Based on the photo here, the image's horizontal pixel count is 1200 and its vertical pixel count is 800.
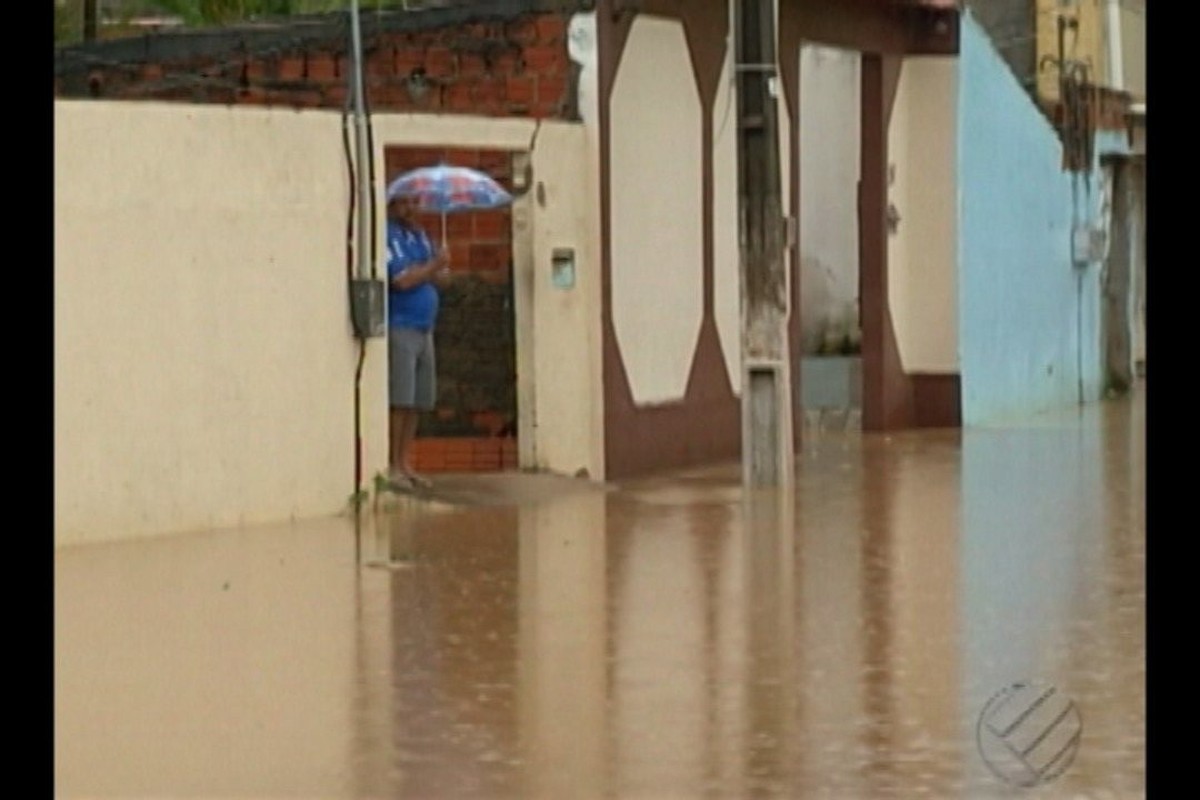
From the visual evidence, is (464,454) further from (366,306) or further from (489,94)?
(366,306)

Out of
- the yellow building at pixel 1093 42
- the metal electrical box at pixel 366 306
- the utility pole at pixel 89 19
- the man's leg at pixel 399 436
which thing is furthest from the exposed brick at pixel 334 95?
the yellow building at pixel 1093 42

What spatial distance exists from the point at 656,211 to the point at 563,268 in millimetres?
1434

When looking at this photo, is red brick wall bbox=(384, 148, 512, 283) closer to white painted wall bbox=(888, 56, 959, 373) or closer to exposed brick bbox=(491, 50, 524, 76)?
exposed brick bbox=(491, 50, 524, 76)

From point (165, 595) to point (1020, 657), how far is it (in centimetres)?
416

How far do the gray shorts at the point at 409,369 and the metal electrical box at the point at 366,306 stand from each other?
434 mm

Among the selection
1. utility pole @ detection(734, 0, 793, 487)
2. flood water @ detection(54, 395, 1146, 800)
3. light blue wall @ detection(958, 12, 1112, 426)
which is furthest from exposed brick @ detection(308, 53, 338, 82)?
light blue wall @ detection(958, 12, 1112, 426)

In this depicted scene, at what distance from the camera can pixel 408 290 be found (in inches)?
722

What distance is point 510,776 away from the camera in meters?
9.68

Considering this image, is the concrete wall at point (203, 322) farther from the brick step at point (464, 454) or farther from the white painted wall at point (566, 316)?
the brick step at point (464, 454)

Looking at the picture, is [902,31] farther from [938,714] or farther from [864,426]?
[938,714]

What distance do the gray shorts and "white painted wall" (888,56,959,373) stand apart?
28.2 ft

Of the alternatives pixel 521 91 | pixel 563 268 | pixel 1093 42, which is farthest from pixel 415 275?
pixel 1093 42

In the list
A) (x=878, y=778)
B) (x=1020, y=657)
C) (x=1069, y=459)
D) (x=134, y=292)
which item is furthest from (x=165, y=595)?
(x=1069, y=459)

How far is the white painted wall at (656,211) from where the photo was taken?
66.7 feet
